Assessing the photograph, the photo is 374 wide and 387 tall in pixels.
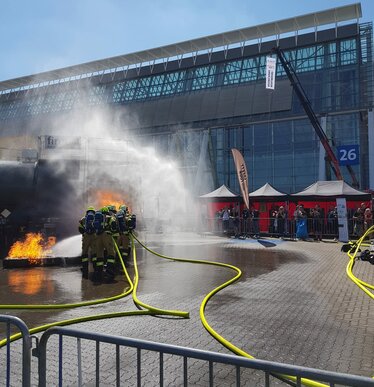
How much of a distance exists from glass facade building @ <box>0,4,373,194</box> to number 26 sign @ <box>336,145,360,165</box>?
2.45m

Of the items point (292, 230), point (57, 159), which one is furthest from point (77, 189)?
point (292, 230)

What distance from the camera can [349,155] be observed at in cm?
2942

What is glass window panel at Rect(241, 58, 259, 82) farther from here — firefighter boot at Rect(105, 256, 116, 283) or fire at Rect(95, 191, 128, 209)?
firefighter boot at Rect(105, 256, 116, 283)

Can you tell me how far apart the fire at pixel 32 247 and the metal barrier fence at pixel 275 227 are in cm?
1023

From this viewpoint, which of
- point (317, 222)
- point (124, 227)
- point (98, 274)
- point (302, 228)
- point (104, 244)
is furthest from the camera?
point (317, 222)

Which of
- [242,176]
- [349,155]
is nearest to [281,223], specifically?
[242,176]

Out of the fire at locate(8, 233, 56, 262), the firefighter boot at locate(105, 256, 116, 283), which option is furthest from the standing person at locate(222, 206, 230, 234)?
the firefighter boot at locate(105, 256, 116, 283)

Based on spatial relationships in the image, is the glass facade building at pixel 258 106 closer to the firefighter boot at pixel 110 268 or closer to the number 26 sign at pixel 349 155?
the number 26 sign at pixel 349 155

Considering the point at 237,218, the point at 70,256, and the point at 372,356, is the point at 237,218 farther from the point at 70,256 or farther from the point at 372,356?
the point at 372,356

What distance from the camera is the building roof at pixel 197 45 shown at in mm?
37969

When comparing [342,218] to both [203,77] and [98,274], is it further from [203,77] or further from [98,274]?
[203,77]

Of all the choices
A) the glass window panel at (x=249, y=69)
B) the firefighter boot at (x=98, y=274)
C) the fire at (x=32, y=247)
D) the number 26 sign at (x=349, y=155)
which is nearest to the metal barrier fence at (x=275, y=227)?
the fire at (x=32, y=247)

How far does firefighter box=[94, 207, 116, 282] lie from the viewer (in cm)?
916

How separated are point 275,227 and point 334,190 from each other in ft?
11.7
